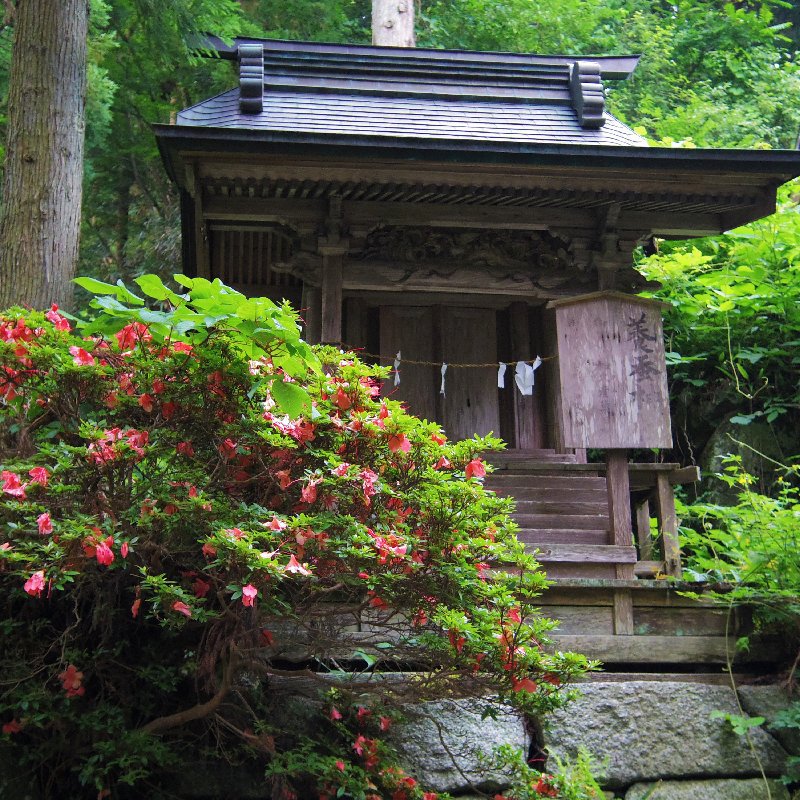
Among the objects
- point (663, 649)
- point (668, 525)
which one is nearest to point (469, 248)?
point (668, 525)

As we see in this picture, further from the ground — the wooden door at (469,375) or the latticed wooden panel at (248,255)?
the latticed wooden panel at (248,255)

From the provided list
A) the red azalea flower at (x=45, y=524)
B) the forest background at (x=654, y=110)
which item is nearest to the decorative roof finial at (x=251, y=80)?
the forest background at (x=654, y=110)

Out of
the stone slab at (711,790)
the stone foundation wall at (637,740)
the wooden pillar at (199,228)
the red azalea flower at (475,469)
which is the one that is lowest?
the stone slab at (711,790)

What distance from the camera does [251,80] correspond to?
8258 millimetres

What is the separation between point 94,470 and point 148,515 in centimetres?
34

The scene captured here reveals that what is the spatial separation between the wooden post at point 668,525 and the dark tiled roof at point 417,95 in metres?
2.92

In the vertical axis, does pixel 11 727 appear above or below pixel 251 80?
below

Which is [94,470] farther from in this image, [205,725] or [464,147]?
[464,147]

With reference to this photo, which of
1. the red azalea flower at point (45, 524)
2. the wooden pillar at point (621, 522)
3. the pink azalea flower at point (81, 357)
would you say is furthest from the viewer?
the wooden pillar at point (621, 522)

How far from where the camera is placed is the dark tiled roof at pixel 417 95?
8.12 m

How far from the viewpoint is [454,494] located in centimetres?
423

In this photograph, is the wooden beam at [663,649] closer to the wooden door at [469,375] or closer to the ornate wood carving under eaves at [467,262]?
the wooden door at [469,375]

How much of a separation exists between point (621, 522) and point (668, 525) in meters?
0.41

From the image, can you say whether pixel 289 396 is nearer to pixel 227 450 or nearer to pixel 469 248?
pixel 227 450
